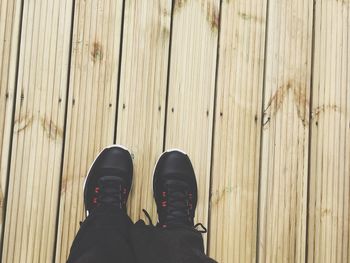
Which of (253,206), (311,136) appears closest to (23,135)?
(253,206)

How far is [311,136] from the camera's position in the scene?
125 centimetres

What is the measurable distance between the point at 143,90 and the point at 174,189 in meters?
0.26

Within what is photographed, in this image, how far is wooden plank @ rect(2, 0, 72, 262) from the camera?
1.17 meters

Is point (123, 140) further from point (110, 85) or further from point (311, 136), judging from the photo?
point (311, 136)

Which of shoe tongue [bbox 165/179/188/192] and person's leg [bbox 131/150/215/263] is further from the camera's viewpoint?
shoe tongue [bbox 165/179/188/192]

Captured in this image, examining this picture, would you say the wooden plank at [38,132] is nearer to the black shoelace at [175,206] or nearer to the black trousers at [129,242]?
the black trousers at [129,242]

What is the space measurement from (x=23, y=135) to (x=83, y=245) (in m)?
0.31

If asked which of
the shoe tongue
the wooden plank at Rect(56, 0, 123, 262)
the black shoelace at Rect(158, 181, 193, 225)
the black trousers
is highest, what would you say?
the wooden plank at Rect(56, 0, 123, 262)

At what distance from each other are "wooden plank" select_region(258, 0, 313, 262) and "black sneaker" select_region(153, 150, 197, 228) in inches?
7.0

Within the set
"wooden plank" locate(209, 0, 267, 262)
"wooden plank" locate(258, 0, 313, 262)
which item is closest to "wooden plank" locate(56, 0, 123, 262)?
"wooden plank" locate(209, 0, 267, 262)

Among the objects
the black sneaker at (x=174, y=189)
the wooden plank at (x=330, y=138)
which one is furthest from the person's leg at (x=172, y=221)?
the wooden plank at (x=330, y=138)

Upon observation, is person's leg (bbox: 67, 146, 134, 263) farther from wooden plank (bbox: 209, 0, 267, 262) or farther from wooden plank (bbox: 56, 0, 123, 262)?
wooden plank (bbox: 209, 0, 267, 262)

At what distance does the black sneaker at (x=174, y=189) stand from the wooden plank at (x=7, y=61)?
1.22 ft

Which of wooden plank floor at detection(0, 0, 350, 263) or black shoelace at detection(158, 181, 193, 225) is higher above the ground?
wooden plank floor at detection(0, 0, 350, 263)
